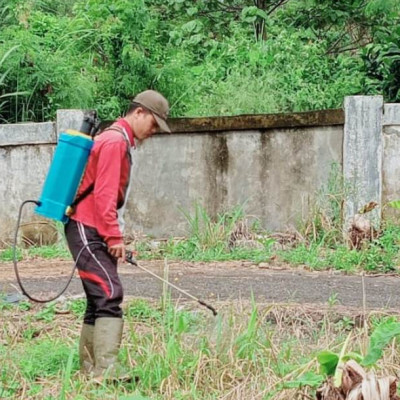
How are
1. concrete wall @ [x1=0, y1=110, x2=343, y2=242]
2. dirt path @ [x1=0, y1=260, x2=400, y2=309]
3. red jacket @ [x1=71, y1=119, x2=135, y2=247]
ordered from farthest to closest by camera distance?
1. concrete wall @ [x1=0, y1=110, x2=343, y2=242]
2. dirt path @ [x1=0, y1=260, x2=400, y2=309]
3. red jacket @ [x1=71, y1=119, x2=135, y2=247]

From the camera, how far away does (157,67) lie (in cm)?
1129

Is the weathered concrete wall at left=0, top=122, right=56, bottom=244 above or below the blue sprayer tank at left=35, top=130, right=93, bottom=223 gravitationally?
above

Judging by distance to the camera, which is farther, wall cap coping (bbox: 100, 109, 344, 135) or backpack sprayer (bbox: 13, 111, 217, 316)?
wall cap coping (bbox: 100, 109, 344, 135)

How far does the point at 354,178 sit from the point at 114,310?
213 inches

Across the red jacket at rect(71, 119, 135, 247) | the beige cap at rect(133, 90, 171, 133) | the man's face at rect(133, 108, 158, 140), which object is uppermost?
the beige cap at rect(133, 90, 171, 133)

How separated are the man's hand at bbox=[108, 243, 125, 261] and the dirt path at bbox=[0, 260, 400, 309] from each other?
223cm

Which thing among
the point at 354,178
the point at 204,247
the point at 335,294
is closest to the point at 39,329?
the point at 335,294

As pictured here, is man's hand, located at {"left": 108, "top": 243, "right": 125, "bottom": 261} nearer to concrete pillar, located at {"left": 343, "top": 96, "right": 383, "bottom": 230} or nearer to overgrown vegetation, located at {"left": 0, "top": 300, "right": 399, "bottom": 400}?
overgrown vegetation, located at {"left": 0, "top": 300, "right": 399, "bottom": 400}

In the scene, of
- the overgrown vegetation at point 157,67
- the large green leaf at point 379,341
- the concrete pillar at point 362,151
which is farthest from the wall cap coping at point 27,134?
the large green leaf at point 379,341

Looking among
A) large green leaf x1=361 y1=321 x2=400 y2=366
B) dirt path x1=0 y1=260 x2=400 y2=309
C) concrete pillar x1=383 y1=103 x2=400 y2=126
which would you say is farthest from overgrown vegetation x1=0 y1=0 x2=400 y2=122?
large green leaf x1=361 y1=321 x2=400 y2=366

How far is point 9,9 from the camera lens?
1198 centimetres

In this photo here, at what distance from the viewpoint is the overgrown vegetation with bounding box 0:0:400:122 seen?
1058 cm

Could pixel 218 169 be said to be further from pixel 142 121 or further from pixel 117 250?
pixel 117 250

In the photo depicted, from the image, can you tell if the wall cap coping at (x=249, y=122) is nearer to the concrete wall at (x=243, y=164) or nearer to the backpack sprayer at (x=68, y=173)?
the concrete wall at (x=243, y=164)
